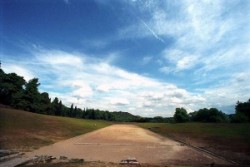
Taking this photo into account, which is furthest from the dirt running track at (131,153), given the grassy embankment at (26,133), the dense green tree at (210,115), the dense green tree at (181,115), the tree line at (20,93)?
the dense green tree at (181,115)

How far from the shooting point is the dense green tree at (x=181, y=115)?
113 m

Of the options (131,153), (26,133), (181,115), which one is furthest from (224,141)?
(181,115)

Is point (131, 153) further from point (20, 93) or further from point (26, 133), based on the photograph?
point (20, 93)

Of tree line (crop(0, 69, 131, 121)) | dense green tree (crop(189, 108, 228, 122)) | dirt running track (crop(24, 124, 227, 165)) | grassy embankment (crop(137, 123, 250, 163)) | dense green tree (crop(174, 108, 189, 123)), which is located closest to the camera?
dirt running track (crop(24, 124, 227, 165))

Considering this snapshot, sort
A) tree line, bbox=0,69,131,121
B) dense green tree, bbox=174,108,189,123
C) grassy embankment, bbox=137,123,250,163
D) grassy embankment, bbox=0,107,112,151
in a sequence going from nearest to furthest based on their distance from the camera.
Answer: grassy embankment, bbox=137,123,250,163 → grassy embankment, bbox=0,107,112,151 → tree line, bbox=0,69,131,121 → dense green tree, bbox=174,108,189,123

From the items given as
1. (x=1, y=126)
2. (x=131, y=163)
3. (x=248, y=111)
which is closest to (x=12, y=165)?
(x=131, y=163)

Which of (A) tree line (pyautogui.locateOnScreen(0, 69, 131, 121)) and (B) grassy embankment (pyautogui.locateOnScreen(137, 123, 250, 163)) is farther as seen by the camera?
(A) tree line (pyautogui.locateOnScreen(0, 69, 131, 121))

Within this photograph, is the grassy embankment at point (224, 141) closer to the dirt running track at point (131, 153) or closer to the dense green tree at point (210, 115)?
the dirt running track at point (131, 153)

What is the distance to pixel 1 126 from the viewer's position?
91.7 feet

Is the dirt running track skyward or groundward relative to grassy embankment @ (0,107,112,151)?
groundward

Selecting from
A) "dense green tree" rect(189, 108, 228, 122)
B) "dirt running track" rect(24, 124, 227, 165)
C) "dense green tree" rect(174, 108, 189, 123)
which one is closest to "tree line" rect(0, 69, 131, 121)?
"dirt running track" rect(24, 124, 227, 165)

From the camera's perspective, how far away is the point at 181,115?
11406cm

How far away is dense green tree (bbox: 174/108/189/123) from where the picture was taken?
372 feet

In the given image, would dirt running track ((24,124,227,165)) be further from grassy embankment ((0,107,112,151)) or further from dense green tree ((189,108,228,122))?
dense green tree ((189,108,228,122))
